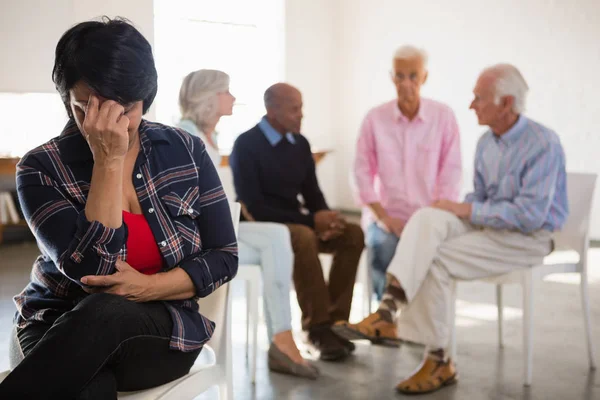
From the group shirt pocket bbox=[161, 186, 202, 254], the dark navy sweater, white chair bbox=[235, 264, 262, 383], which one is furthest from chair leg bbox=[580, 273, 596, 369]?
shirt pocket bbox=[161, 186, 202, 254]

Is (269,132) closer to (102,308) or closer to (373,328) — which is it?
(373,328)

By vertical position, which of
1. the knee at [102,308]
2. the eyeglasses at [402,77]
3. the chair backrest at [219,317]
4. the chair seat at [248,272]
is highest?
the eyeglasses at [402,77]

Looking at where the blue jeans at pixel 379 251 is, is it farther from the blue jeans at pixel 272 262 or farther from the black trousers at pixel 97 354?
the black trousers at pixel 97 354

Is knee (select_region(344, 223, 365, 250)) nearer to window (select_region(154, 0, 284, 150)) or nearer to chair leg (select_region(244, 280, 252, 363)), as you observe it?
chair leg (select_region(244, 280, 252, 363))

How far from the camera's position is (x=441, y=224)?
294 centimetres

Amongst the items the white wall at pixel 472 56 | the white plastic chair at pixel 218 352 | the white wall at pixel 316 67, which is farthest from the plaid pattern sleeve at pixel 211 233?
the white wall at pixel 316 67

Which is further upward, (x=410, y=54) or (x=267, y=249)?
(x=410, y=54)

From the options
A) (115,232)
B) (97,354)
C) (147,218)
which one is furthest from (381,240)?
(97,354)

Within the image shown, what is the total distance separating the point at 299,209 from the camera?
11.1ft

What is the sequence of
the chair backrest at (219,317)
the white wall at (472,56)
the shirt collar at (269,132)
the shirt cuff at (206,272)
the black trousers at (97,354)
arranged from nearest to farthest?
1. the black trousers at (97,354)
2. the shirt cuff at (206,272)
3. the chair backrest at (219,317)
4. the shirt collar at (269,132)
5. the white wall at (472,56)

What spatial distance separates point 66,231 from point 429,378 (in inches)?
66.7

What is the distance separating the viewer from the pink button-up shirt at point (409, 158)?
11.7 ft

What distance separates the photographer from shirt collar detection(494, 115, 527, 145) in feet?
9.61

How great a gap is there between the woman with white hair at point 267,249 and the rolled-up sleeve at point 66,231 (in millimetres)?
1465
